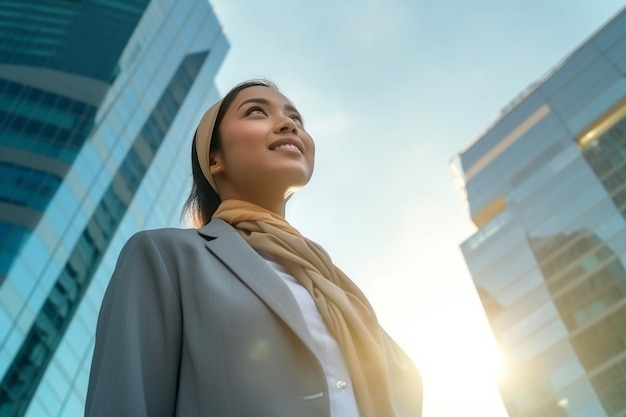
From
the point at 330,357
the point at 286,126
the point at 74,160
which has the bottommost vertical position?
the point at 330,357

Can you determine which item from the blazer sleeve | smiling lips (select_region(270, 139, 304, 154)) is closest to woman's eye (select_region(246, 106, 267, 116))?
smiling lips (select_region(270, 139, 304, 154))

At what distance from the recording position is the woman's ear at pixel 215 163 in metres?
2.64

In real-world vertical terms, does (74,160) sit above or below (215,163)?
above

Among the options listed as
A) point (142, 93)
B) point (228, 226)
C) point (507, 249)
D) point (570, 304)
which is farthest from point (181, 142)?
point (228, 226)

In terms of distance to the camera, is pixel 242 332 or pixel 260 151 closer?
pixel 242 332

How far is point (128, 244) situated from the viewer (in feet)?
6.37

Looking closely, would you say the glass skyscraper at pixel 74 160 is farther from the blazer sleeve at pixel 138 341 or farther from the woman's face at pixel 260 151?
the blazer sleeve at pixel 138 341

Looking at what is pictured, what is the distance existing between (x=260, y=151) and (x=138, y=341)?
103 cm

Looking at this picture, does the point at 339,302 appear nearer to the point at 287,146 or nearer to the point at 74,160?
the point at 287,146

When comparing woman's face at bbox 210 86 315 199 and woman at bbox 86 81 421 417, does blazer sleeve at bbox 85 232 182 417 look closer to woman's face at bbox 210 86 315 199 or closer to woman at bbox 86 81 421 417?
woman at bbox 86 81 421 417

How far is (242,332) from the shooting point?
5.68 feet

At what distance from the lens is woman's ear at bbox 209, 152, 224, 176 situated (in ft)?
8.65

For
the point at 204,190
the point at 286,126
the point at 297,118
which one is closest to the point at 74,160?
the point at 204,190

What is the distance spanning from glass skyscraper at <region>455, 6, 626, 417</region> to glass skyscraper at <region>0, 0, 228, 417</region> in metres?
18.4
